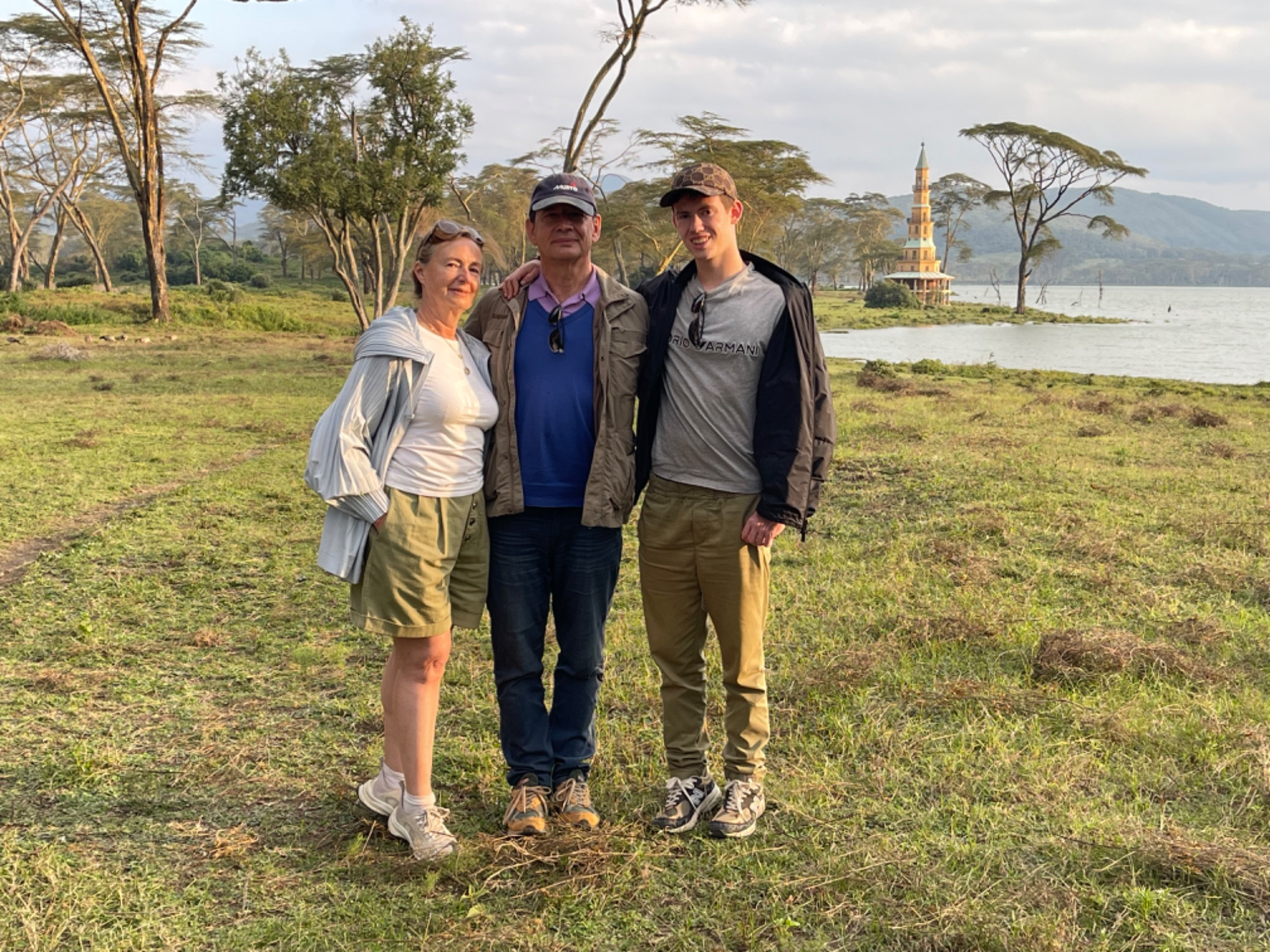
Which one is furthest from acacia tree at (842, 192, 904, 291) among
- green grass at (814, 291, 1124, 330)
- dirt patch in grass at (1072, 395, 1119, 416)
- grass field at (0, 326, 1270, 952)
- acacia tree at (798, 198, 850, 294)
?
grass field at (0, 326, 1270, 952)

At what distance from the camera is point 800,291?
2.71 metres

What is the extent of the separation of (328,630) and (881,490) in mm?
4825

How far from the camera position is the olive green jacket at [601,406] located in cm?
268

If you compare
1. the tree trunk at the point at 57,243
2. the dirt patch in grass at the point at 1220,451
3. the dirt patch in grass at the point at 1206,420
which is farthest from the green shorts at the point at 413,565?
the tree trunk at the point at 57,243

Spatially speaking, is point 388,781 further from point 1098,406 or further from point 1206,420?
point 1098,406

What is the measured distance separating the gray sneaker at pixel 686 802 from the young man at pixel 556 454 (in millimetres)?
215

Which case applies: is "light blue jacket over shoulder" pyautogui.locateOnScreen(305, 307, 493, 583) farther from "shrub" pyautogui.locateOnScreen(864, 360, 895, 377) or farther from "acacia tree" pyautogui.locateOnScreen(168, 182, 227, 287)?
"acacia tree" pyautogui.locateOnScreen(168, 182, 227, 287)

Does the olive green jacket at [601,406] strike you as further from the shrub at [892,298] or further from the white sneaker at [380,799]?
the shrub at [892,298]

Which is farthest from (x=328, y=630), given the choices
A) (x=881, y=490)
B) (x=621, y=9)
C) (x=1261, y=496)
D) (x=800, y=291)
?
(x=621, y=9)

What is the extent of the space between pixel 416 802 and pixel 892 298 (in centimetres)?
6057

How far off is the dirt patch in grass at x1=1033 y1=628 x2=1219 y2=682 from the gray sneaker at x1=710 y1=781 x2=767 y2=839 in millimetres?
1753

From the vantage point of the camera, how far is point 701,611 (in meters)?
2.91

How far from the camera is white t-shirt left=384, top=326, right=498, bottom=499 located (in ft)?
8.36

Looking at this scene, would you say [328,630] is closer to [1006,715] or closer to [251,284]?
[1006,715]
